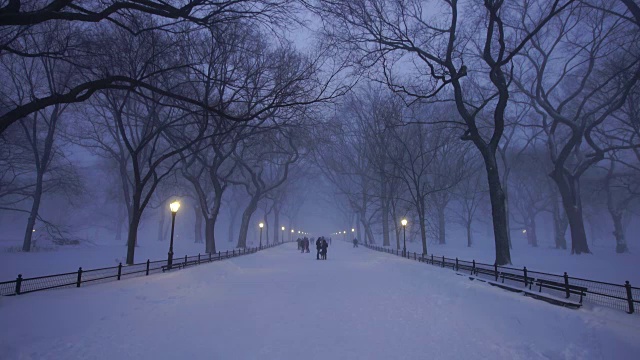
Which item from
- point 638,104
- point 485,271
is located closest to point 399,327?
point 485,271

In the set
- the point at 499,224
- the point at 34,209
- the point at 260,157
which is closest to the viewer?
the point at 499,224

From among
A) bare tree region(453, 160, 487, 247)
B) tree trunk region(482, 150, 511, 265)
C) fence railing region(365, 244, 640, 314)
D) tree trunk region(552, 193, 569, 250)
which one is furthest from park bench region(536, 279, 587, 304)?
tree trunk region(552, 193, 569, 250)

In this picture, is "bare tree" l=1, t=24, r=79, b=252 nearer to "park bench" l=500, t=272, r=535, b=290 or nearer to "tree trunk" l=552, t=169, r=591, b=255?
"park bench" l=500, t=272, r=535, b=290

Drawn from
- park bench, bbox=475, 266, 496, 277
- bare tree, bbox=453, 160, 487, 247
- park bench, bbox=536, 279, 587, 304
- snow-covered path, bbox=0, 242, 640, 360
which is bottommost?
snow-covered path, bbox=0, 242, 640, 360

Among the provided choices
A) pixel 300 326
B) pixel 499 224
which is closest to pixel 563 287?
pixel 499 224

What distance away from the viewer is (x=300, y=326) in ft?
22.7

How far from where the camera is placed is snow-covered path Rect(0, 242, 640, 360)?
5.48 m

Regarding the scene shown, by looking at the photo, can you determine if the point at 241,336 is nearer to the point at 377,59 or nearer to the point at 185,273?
the point at 185,273

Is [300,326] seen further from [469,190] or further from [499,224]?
[469,190]

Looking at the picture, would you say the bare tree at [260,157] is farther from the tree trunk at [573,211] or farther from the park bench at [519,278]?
the tree trunk at [573,211]

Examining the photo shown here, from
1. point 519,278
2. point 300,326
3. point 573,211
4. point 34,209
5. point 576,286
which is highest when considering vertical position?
point 573,211

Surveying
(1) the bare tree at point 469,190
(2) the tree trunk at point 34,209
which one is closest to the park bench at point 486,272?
(1) the bare tree at point 469,190

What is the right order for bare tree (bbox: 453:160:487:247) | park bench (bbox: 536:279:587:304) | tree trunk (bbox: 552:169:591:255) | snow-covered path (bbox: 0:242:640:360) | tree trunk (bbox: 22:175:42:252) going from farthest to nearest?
bare tree (bbox: 453:160:487:247), tree trunk (bbox: 552:169:591:255), tree trunk (bbox: 22:175:42:252), park bench (bbox: 536:279:587:304), snow-covered path (bbox: 0:242:640:360)

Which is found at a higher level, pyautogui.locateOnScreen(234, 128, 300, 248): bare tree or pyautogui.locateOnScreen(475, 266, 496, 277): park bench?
pyautogui.locateOnScreen(234, 128, 300, 248): bare tree
